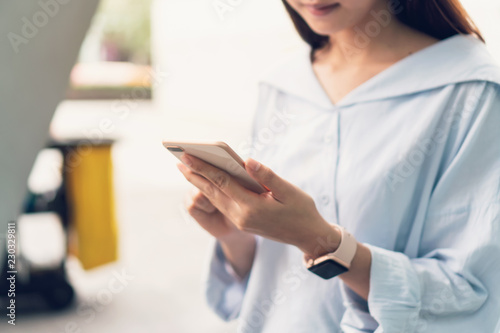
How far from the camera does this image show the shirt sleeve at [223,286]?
3.53 ft

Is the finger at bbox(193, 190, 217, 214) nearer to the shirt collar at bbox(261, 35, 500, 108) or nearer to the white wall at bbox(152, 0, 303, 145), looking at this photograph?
the shirt collar at bbox(261, 35, 500, 108)

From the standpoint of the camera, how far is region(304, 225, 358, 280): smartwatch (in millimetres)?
748

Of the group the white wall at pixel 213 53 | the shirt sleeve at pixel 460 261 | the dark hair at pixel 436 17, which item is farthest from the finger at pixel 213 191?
the white wall at pixel 213 53

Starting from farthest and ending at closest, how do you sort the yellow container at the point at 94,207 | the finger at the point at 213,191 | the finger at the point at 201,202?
the yellow container at the point at 94,207
the finger at the point at 201,202
the finger at the point at 213,191

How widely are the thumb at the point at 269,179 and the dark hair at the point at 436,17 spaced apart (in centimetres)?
39

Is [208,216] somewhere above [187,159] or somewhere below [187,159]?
below

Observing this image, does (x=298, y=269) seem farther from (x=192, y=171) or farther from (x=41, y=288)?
(x=41, y=288)

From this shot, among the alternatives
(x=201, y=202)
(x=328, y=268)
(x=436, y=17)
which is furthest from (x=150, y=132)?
(x=328, y=268)

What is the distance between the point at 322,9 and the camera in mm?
865

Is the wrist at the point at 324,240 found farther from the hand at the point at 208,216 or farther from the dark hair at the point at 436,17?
the dark hair at the point at 436,17

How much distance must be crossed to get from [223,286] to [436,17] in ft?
2.05

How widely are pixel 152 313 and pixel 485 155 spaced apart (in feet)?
8.12

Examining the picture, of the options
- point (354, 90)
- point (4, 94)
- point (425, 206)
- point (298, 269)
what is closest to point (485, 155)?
point (425, 206)

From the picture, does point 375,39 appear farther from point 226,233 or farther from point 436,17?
point 226,233
